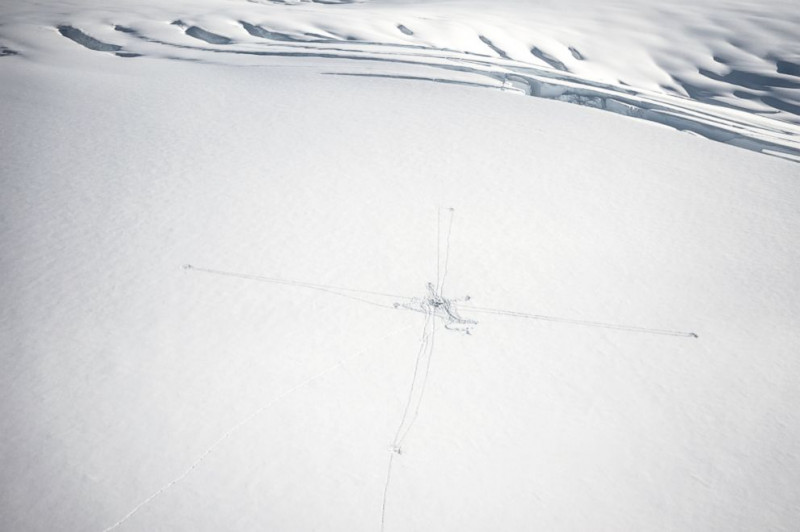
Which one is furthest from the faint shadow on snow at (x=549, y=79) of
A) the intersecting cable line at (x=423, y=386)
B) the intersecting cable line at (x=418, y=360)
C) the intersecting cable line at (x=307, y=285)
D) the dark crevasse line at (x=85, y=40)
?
the intersecting cable line at (x=423, y=386)

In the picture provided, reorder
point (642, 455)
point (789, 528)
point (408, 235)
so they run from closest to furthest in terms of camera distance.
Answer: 1. point (789, 528)
2. point (642, 455)
3. point (408, 235)

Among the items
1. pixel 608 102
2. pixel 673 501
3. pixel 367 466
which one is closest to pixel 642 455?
pixel 673 501

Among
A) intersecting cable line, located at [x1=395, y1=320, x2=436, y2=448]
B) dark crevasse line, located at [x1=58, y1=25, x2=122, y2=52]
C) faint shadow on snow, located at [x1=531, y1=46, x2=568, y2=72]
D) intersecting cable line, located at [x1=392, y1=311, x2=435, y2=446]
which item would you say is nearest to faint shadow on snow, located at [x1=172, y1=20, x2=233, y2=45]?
dark crevasse line, located at [x1=58, y1=25, x2=122, y2=52]

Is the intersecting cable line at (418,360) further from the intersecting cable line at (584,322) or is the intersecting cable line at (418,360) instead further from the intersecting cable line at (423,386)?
the intersecting cable line at (584,322)

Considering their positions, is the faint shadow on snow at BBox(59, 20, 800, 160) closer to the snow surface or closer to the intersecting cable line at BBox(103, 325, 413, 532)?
the snow surface

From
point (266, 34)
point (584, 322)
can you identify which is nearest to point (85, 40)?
point (266, 34)

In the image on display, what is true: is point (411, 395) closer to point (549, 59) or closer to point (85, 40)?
point (549, 59)

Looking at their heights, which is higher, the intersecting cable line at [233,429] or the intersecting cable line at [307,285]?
the intersecting cable line at [307,285]

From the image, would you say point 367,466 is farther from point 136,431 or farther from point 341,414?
point 136,431
